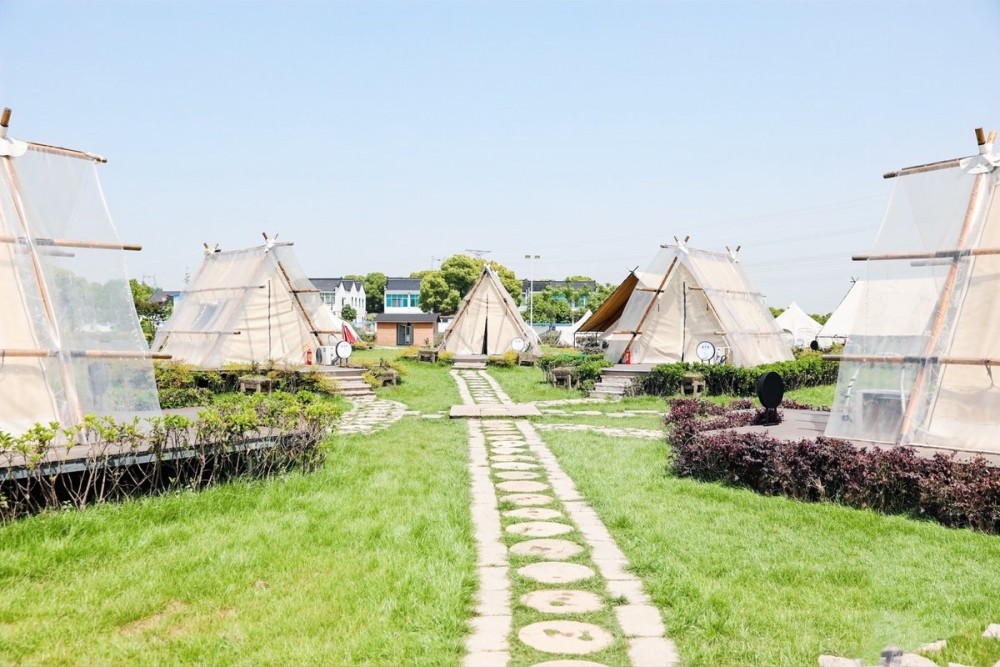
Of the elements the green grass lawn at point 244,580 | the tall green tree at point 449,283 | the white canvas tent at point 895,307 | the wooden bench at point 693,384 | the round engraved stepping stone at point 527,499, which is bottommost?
the round engraved stepping stone at point 527,499

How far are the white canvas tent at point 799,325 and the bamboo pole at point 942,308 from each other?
98.4 feet

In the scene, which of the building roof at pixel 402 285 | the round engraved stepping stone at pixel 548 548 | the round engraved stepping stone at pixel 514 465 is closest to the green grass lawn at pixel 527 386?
the round engraved stepping stone at pixel 514 465

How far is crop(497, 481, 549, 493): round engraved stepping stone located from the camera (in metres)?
7.86

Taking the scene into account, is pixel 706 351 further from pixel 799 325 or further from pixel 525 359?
pixel 799 325

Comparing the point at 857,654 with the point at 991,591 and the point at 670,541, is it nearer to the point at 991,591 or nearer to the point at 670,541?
the point at 991,591

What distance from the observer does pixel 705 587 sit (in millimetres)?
4793

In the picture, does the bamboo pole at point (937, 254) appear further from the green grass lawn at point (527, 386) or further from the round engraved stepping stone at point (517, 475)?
the green grass lawn at point (527, 386)

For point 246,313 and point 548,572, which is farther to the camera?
point 246,313

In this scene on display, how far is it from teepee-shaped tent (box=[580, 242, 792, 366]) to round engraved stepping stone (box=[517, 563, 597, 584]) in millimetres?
15841

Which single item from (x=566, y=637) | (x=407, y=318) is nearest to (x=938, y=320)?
(x=566, y=637)

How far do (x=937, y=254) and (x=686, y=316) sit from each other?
1317 centimetres

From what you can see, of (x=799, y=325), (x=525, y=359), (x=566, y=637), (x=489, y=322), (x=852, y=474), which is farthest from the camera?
(x=799, y=325)

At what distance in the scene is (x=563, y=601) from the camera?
466cm

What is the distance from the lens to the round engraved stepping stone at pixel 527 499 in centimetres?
729
